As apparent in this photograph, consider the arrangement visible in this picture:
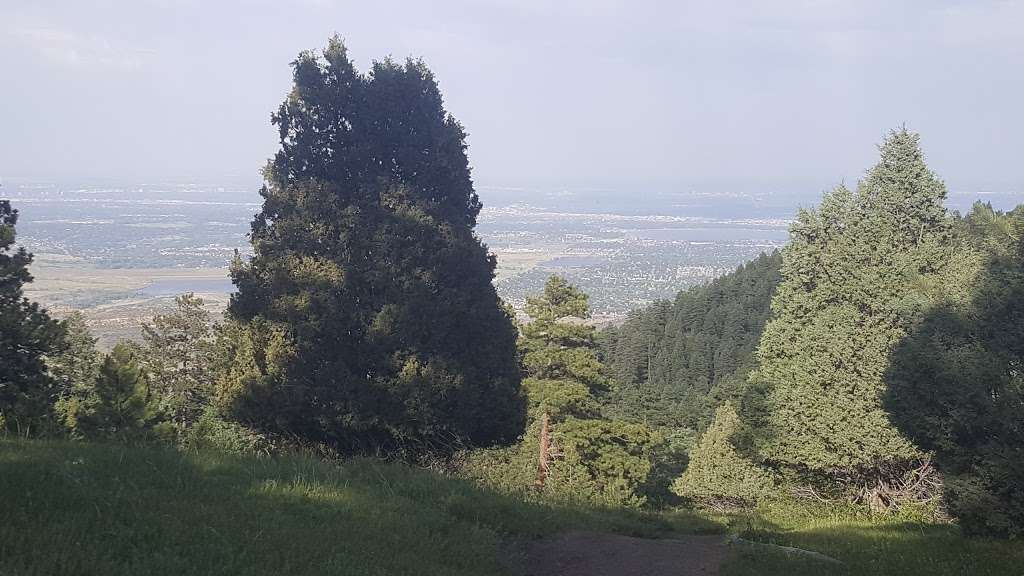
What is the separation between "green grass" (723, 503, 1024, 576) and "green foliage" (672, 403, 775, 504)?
7.06 metres

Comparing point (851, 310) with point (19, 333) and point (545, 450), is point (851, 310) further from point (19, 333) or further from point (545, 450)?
point (19, 333)

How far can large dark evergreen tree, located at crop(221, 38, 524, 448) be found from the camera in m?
13.9

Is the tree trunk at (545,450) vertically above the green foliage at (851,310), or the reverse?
the green foliage at (851,310)

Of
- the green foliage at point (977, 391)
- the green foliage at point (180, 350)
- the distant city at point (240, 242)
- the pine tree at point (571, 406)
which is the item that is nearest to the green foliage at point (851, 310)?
the distant city at point (240, 242)

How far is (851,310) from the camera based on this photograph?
16.3m

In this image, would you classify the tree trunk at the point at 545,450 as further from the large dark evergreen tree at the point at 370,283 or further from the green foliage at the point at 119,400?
the green foliage at the point at 119,400

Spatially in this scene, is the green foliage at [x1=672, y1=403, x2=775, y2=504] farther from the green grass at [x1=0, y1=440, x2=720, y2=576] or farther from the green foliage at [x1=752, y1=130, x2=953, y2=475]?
the green grass at [x1=0, y1=440, x2=720, y2=576]

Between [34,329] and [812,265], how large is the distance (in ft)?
56.5

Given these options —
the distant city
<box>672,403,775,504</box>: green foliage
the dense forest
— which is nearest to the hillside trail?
the dense forest

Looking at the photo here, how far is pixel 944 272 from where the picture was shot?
15977mm

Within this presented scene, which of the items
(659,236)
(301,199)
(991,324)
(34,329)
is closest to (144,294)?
(34,329)

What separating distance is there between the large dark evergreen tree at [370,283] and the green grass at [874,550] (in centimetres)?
601

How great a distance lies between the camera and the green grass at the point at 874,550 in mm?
7113

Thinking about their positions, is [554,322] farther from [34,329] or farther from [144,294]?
[144,294]
